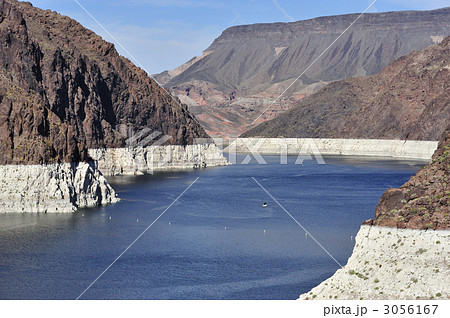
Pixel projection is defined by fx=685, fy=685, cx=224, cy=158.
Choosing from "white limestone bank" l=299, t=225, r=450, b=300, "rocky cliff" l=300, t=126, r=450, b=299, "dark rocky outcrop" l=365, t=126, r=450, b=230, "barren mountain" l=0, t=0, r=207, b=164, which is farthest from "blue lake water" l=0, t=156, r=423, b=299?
"dark rocky outcrop" l=365, t=126, r=450, b=230

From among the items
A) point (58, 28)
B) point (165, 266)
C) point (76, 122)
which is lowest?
point (165, 266)

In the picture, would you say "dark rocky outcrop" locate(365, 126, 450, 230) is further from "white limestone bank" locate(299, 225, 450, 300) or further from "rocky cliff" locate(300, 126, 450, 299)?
"white limestone bank" locate(299, 225, 450, 300)

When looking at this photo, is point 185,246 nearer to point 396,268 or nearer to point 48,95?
point 396,268

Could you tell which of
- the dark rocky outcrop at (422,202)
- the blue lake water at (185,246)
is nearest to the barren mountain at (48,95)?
the blue lake water at (185,246)

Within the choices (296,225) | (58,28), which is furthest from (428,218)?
(58,28)

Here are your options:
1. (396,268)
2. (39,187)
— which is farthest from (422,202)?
(39,187)

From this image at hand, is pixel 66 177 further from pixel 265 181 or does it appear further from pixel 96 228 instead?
pixel 265 181

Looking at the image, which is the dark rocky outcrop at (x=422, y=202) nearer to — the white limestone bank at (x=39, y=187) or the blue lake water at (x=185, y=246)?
the blue lake water at (x=185, y=246)
